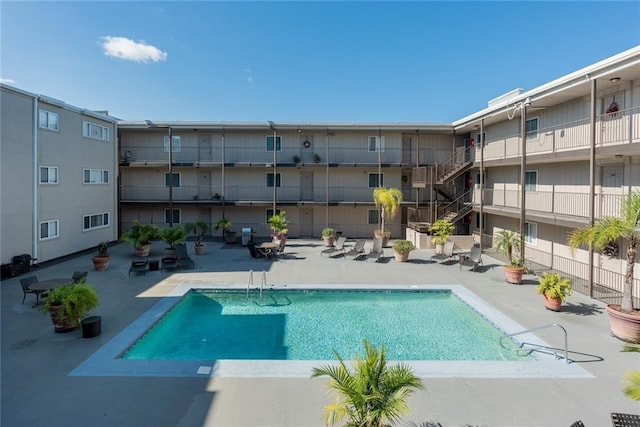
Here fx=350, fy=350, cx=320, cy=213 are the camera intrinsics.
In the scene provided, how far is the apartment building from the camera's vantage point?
15.4 m

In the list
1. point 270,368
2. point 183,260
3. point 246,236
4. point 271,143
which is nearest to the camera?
point 270,368

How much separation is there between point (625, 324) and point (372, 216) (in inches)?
746

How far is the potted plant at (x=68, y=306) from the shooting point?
9148 mm

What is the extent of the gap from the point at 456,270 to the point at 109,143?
22871mm

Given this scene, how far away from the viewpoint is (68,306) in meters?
9.13

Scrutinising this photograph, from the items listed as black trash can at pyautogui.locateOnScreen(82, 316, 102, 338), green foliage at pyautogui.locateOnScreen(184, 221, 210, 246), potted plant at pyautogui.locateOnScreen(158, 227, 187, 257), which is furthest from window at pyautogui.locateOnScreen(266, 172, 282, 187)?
black trash can at pyautogui.locateOnScreen(82, 316, 102, 338)

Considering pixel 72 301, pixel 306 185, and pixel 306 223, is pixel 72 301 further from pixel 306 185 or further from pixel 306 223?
pixel 306 185

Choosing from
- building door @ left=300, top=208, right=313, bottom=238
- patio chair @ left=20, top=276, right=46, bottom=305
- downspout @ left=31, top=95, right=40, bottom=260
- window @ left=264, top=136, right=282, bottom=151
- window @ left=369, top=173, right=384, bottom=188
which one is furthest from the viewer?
building door @ left=300, top=208, right=313, bottom=238

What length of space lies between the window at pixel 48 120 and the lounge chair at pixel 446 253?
21322 millimetres

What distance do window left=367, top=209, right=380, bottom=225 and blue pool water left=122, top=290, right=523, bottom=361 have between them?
45.0 feet

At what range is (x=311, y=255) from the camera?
20.4m

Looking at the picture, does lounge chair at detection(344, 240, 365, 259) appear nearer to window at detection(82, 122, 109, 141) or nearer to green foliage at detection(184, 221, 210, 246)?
green foliage at detection(184, 221, 210, 246)

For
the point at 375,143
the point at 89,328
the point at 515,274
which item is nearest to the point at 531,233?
the point at 515,274

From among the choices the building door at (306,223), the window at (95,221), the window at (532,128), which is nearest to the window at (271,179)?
the building door at (306,223)
